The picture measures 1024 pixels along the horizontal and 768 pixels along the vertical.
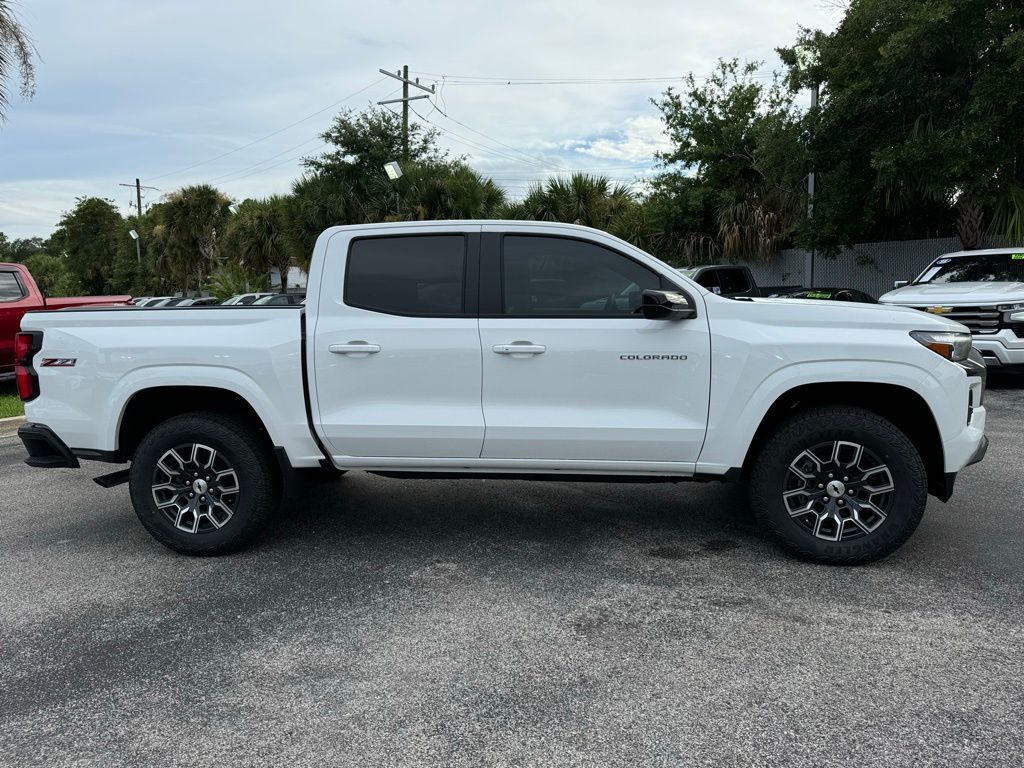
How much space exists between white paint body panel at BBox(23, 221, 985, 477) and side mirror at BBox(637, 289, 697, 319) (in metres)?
0.09

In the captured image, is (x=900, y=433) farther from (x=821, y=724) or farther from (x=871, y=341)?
(x=821, y=724)

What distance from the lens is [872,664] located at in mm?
3252

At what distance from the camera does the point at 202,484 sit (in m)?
4.58

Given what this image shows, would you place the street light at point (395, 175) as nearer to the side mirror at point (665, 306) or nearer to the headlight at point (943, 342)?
the side mirror at point (665, 306)

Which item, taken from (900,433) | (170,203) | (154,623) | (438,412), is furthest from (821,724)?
(170,203)

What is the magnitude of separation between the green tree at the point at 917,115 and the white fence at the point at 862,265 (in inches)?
48.0

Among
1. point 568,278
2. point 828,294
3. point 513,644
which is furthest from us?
point 828,294

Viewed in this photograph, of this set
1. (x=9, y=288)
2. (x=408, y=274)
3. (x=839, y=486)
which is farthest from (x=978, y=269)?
(x=9, y=288)

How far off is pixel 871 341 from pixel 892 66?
1245cm

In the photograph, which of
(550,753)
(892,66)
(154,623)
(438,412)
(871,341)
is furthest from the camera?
(892,66)

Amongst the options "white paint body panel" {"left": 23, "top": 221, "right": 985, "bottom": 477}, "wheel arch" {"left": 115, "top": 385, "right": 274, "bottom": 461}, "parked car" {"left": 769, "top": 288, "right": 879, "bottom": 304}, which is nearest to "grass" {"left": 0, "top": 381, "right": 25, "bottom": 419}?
"wheel arch" {"left": 115, "top": 385, "right": 274, "bottom": 461}

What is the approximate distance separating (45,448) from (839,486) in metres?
4.50

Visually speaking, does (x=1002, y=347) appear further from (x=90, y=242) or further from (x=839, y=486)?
(x=90, y=242)

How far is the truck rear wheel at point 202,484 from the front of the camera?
454cm
